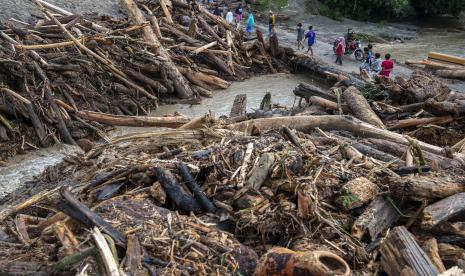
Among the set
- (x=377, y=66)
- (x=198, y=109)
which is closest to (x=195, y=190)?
(x=198, y=109)

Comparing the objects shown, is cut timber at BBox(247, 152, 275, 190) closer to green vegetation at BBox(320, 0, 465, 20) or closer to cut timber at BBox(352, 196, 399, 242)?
cut timber at BBox(352, 196, 399, 242)

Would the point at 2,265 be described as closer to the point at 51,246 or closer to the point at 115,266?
the point at 51,246

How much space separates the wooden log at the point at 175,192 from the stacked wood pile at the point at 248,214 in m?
0.01

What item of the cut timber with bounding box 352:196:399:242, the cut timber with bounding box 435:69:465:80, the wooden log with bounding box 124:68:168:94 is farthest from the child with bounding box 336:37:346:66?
the cut timber with bounding box 352:196:399:242

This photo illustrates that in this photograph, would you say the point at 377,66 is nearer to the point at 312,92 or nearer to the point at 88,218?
the point at 312,92

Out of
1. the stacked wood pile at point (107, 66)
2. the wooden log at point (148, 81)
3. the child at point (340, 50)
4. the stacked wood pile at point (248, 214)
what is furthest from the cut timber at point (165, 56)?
the stacked wood pile at point (248, 214)

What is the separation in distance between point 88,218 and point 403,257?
9.48ft

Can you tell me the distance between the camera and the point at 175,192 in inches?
204

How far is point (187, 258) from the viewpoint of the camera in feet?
14.2

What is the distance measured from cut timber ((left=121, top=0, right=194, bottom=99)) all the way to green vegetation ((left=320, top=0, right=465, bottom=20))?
16423 millimetres

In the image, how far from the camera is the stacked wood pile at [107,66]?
11836 millimetres

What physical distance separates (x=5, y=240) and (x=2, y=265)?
80 cm

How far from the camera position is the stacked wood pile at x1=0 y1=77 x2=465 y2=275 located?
164 inches

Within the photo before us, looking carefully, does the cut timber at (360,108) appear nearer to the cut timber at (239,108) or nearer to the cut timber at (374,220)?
the cut timber at (239,108)
